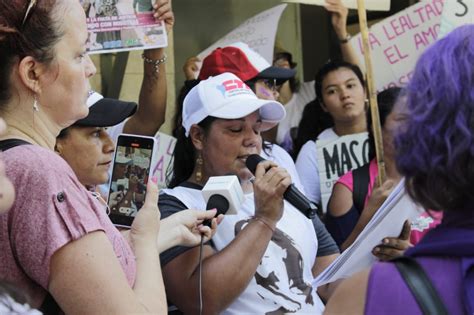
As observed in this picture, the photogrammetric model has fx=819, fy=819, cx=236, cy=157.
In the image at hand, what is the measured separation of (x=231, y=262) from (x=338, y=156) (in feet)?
6.18

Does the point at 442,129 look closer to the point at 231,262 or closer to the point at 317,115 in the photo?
the point at 231,262

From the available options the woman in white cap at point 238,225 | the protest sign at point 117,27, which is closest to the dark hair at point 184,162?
the woman in white cap at point 238,225

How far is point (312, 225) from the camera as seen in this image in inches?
118

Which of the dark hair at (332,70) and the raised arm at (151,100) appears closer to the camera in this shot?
the raised arm at (151,100)

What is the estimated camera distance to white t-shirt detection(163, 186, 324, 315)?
268 cm

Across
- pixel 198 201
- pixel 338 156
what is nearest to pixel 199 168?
pixel 198 201

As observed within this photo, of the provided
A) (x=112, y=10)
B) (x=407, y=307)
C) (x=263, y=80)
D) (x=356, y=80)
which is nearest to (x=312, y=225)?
(x=263, y=80)

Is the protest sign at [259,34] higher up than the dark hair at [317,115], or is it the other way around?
the protest sign at [259,34]

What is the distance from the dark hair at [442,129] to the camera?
149 cm

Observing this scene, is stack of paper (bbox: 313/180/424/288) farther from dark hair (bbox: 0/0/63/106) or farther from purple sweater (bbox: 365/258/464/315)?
dark hair (bbox: 0/0/63/106)

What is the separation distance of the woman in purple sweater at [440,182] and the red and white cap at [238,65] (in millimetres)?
2164

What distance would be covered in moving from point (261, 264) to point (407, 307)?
1.30 m

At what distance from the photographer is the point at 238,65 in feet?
12.2

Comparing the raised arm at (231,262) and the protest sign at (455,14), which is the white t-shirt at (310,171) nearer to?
the protest sign at (455,14)
